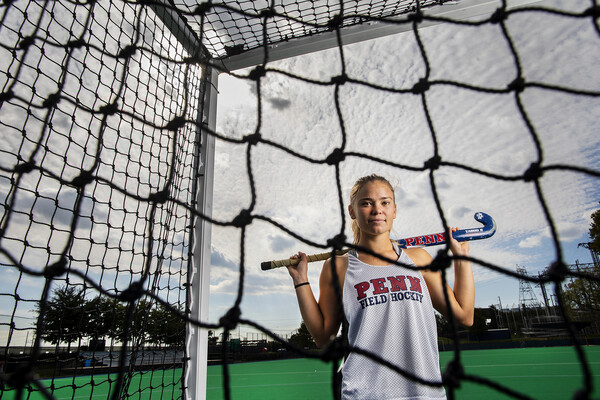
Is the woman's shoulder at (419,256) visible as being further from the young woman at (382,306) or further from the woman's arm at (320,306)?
the woman's arm at (320,306)

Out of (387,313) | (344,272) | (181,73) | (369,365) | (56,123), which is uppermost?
(181,73)

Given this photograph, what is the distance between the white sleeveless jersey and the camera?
82cm

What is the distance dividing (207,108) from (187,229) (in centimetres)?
51

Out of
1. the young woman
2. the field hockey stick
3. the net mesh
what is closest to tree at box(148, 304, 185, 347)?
the net mesh

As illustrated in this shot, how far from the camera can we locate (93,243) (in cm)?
122

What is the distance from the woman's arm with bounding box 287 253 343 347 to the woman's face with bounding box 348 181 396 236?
0.58 feet

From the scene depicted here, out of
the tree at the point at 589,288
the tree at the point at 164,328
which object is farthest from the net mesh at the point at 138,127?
the tree at the point at 589,288

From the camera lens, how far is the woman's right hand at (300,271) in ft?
3.30

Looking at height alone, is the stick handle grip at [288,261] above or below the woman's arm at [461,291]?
above

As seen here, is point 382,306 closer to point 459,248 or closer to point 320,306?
point 320,306

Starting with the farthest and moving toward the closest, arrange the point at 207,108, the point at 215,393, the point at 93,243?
the point at 215,393, the point at 207,108, the point at 93,243

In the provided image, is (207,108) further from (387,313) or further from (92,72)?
(387,313)

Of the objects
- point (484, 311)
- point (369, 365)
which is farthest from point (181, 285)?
point (484, 311)

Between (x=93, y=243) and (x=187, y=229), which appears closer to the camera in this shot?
(x=93, y=243)
